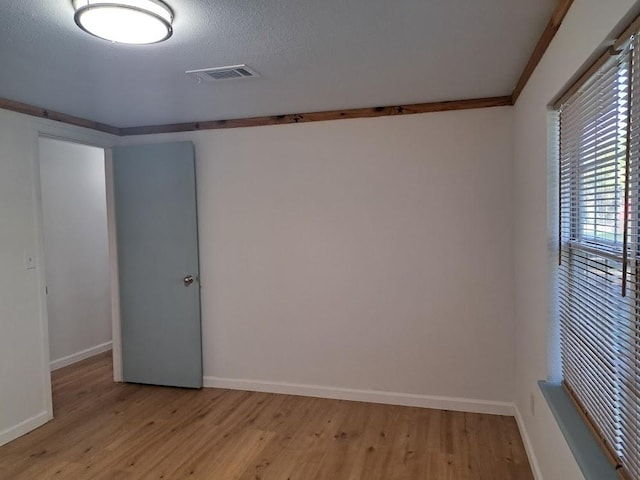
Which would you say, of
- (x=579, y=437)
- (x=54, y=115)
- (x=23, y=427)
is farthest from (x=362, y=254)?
(x=23, y=427)

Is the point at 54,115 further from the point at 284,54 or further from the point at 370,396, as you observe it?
the point at 370,396

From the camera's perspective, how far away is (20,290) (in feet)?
10.1

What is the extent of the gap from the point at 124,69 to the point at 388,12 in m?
1.49

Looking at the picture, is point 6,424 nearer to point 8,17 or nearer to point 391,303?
point 8,17

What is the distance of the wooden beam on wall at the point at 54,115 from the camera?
2.98 metres

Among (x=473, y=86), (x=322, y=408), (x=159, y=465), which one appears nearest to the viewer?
(x=159, y=465)

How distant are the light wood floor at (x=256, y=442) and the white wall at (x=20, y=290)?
0.21m

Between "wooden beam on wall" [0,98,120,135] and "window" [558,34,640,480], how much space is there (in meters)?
3.37

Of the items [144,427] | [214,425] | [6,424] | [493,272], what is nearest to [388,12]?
[493,272]

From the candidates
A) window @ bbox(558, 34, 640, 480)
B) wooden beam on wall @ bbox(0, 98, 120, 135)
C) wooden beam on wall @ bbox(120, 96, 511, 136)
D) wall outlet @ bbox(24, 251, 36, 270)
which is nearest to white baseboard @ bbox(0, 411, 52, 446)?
wall outlet @ bbox(24, 251, 36, 270)

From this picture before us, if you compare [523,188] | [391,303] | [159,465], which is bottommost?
[159,465]

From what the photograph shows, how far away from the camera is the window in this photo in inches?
48.8

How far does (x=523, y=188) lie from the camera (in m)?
2.74

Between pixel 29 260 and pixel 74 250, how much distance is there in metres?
1.63
